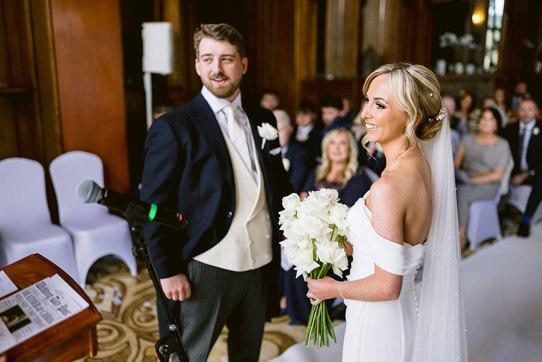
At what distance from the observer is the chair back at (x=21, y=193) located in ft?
12.6

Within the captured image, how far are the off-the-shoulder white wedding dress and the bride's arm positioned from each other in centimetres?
8

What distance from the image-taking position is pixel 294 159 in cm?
434

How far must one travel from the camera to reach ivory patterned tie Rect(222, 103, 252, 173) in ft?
6.72

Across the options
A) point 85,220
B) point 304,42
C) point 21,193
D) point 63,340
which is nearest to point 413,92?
point 63,340

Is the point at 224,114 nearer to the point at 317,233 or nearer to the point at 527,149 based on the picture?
the point at 317,233

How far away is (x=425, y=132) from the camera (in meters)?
1.60

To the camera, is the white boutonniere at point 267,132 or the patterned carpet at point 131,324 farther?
the patterned carpet at point 131,324

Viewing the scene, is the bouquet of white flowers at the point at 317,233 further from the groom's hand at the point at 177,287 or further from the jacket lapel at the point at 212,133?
the groom's hand at the point at 177,287

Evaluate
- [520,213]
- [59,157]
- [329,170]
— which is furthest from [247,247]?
[520,213]

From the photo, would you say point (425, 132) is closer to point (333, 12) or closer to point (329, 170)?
point (329, 170)

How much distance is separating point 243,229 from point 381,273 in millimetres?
726

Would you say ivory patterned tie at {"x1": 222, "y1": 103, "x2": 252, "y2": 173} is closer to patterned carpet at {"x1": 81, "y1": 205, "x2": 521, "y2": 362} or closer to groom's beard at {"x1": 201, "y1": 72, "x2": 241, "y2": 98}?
groom's beard at {"x1": 201, "y1": 72, "x2": 241, "y2": 98}

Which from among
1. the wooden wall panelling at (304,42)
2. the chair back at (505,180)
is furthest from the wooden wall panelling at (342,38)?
the chair back at (505,180)

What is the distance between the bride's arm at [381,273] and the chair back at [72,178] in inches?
121
